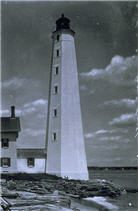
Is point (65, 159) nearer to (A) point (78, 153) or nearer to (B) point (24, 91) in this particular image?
Result: (A) point (78, 153)

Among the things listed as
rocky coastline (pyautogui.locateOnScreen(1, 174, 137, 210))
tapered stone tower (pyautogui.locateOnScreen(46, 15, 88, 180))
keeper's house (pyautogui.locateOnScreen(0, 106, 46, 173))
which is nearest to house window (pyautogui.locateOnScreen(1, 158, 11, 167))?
keeper's house (pyautogui.locateOnScreen(0, 106, 46, 173))

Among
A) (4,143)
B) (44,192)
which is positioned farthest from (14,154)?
(44,192)

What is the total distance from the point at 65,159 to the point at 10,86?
613 cm

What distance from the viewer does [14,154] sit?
72.1ft

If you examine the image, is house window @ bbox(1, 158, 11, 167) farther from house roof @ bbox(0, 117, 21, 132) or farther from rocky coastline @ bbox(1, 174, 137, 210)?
house roof @ bbox(0, 117, 21, 132)

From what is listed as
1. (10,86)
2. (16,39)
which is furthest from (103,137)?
(16,39)

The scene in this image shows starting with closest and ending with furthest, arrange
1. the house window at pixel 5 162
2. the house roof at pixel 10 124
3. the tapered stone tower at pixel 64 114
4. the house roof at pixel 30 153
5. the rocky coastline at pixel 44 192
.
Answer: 1. the rocky coastline at pixel 44 192
2. the tapered stone tower at pixel 64 114
3. the house window at pixel 5 162
4. the house roof at pixel 10 124
5. the house roof at pixel 30 153

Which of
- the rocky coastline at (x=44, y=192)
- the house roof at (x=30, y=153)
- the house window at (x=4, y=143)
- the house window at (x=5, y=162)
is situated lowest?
the rocky coastline at (x=44, y=192)

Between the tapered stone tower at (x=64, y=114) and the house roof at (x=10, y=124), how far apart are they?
7.44ft

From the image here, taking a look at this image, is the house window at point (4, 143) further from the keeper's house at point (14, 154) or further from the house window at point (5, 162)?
the house window at point (5, 162)

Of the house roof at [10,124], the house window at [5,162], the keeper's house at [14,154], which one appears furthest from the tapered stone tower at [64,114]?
the house window at [5,162]

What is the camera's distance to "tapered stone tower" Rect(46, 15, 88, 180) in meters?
20.9

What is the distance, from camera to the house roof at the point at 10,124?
71.8 ft

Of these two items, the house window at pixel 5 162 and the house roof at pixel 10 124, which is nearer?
the house window at pixel 5 162
